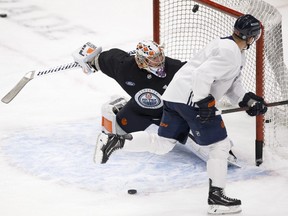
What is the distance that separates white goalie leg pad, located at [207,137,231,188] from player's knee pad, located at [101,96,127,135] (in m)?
0.93

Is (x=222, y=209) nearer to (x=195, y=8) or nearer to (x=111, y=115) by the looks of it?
(x=111, y=115)

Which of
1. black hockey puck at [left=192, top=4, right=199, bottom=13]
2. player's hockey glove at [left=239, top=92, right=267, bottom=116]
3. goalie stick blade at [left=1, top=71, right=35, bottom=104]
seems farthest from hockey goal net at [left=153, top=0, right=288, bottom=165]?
goalie stick blade at [left=1, top=71, right=35, bottom=104]

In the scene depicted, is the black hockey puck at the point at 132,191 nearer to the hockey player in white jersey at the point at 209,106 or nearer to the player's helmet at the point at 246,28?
the hockey player in white jersey at the point at 209,106

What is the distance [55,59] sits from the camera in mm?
6250

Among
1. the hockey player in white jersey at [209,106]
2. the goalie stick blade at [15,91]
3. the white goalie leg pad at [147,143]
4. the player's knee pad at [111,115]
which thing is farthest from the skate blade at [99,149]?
the goalie stick blade at [15,91]

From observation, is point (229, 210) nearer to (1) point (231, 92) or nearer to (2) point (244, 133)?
(1) point (231, 92)

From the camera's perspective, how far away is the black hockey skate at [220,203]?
3951 millimetres

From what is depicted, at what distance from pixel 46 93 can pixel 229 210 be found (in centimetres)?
206

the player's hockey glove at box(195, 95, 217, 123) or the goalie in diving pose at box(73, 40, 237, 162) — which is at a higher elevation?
the player's hockey glove at box(195, 95, 217, 123)

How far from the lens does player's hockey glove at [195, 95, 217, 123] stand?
3.85m

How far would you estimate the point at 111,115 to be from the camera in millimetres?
4824

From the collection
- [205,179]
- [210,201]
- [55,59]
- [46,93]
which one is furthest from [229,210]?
[55,59]

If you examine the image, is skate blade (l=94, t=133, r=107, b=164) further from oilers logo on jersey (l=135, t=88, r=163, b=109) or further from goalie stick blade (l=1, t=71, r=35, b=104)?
goalie stick blade (l=1, t=71, r=35, b=104)

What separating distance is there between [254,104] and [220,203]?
0.52 m
